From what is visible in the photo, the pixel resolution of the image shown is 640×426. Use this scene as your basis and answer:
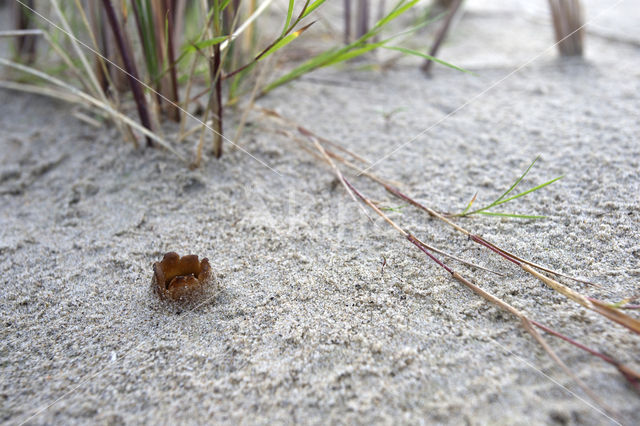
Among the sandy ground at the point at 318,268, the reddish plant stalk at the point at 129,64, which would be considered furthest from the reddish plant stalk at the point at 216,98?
the reddish plant stalk at the point at 129,64

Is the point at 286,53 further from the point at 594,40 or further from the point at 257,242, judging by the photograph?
the point at 594,40

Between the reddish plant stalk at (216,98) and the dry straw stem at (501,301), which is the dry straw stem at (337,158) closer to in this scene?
the dry straw stem at (501,301)

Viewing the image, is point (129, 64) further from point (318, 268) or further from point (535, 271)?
point (535, 271)

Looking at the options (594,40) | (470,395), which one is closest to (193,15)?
(470,395)

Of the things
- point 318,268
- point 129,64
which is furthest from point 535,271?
point 129,64

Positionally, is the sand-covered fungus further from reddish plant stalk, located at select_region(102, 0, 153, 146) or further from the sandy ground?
reddish plant stalk, located at select_region(102, 0, 153, 146)
